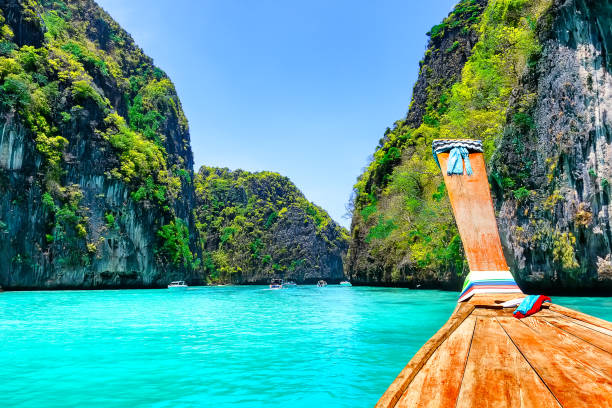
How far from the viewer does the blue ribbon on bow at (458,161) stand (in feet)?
16.7

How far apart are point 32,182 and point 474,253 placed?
122 ft

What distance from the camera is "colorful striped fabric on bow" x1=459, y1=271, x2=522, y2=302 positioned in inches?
154

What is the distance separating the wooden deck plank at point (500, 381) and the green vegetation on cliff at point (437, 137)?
15123 mm

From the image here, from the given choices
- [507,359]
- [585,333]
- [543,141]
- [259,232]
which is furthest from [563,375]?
[259,232]

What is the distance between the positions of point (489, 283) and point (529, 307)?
3.04 ft

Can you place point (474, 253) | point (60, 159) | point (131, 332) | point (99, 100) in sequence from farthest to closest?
point (99, 100)
point (60, 159)
point (131, 332)
point (474, 253)

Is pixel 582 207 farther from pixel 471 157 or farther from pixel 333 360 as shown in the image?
pixel 333 360

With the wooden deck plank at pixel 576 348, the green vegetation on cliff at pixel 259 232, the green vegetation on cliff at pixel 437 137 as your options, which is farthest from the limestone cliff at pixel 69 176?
the wooden deck plank at pixel 576 348

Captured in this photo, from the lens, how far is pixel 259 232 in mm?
87188

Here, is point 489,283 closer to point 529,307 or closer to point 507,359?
point 529,307

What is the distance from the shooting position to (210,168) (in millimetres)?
99688

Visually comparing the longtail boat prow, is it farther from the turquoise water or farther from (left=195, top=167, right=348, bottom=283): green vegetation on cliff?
(left=195, top=167, right=348, bottom=283): green vegetation on cliff

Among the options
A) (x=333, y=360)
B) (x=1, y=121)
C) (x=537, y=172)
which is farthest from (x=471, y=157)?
(x=1, y=121)

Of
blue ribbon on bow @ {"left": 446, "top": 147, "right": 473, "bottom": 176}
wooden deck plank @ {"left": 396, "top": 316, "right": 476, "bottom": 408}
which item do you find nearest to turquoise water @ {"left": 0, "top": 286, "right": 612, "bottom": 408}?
wooden deck plank @ {"left": 396, "top": 316, "right": 476, "bottom": 408}
